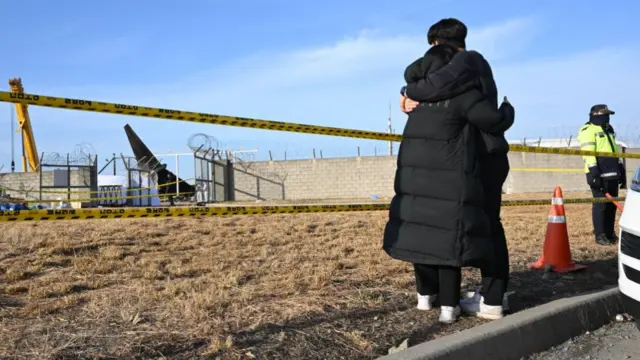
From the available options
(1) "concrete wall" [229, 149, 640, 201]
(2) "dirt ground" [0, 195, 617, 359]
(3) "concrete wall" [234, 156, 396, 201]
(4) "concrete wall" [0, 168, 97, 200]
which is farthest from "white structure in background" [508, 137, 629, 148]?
(2) "dirt ground" [0, 195, 617, 359]

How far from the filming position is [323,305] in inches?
142

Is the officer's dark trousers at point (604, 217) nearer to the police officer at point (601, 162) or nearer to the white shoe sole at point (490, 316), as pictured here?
the police officer at point (601, 162)

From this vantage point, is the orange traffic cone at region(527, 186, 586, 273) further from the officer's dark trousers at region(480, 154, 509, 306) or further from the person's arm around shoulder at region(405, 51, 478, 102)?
the person's arm around shoulder at region(405, 51, 478, 102)

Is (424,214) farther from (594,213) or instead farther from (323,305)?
(594,213)

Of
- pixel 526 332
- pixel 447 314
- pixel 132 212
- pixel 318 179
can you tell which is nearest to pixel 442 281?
pixel 447 314

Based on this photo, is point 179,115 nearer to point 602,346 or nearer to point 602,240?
point 602,346

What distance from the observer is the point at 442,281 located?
3.47 metres

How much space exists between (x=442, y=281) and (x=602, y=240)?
13.8 feet

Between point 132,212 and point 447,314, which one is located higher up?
point 132,212

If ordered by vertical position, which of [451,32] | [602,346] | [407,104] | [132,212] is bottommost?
[602,346]

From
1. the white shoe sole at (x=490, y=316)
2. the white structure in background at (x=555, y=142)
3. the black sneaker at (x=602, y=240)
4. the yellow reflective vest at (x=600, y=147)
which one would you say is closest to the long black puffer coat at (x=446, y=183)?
the white shoe sole at (x=490, y=316)

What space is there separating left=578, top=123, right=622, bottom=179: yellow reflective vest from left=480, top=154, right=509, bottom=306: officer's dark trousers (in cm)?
424

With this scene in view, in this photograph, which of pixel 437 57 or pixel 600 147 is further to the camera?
pixel 600 147

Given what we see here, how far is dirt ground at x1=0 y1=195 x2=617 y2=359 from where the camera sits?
2873 millimetres
